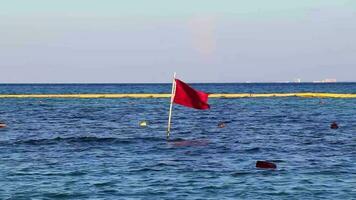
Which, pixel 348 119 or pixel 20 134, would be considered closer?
pixel 20 134

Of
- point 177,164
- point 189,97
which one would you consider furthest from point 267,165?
point 189,97

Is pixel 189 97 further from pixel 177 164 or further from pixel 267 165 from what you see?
pixel 267 165

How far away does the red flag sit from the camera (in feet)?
125

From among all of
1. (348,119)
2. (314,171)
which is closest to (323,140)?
(314,171)

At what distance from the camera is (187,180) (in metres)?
26.3

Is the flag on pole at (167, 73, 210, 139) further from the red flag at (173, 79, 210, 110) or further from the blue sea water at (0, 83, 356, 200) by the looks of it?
the blue sea water at (0, 83, 356, 200)

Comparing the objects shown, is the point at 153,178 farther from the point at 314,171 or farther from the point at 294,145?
the point at 294,145

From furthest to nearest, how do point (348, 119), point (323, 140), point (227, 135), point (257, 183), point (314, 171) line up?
point (348, 119), point (227, 135), point (323, 140), point (314, 171), point (257, 183)

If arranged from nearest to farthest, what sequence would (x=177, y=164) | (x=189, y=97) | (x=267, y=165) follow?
(x=267, y=165) → (x=177, y=164) → (x=189, y=97)

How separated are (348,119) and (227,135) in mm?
22863

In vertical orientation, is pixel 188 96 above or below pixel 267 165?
above

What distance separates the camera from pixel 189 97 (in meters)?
38.6

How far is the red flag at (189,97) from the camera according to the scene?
3812 centimetres

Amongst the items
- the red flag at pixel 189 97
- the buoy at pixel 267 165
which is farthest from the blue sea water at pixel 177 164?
the red flag at pixel 189 97
